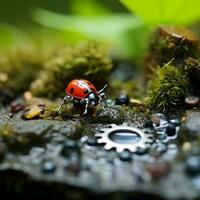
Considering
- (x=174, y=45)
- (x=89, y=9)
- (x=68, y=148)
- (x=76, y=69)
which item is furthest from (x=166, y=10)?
(x=68, y=148)

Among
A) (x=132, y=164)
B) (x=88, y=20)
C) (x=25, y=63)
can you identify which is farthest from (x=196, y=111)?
(x=88, y=20)

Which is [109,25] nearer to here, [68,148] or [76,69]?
[76,69]

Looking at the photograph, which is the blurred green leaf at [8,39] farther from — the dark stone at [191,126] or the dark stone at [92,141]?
the dark stone at [191,126]

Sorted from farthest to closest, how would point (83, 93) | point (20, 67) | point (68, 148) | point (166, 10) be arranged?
1. point (20, 67)
2. point (166, 10)
3. point (83, 93)
4. point (68, 148)

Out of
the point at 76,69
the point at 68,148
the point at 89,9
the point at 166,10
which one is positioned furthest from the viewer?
the point at 89,9

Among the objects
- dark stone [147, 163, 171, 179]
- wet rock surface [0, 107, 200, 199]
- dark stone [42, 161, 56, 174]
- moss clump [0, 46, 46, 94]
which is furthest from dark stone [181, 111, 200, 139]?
moss clump [0, 46, 46, 94]

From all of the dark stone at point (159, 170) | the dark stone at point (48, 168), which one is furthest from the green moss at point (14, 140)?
the dark stone at point (159, 170)

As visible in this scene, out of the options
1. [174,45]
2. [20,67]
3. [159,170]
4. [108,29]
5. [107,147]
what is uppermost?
[108,29]
